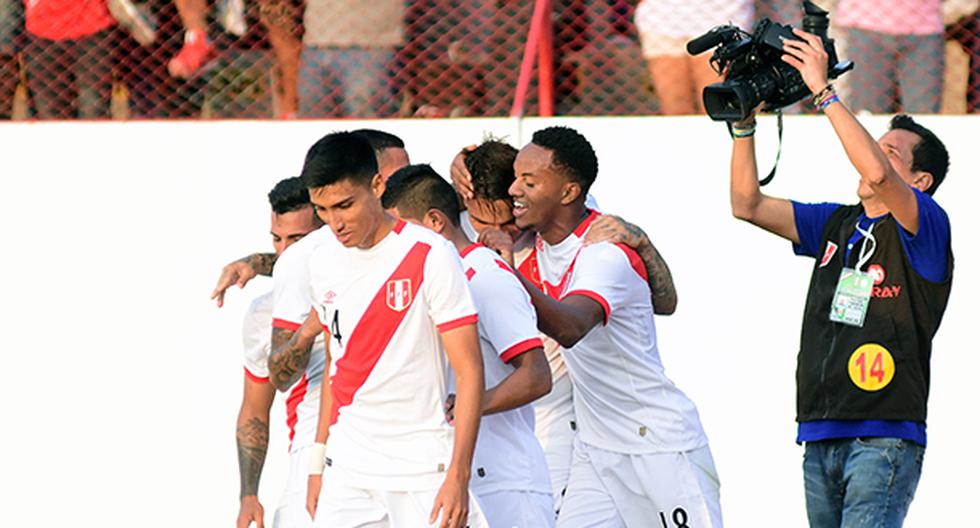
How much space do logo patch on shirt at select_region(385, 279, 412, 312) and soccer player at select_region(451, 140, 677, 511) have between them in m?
0.76

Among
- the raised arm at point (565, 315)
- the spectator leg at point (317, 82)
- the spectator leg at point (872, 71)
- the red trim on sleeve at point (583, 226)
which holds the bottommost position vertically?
the raised arm at point (565, 315)

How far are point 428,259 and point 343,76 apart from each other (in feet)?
14.5


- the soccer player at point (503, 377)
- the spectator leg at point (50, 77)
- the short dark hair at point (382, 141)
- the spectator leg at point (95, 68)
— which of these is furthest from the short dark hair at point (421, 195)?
the spectator leg at point (50, 77)

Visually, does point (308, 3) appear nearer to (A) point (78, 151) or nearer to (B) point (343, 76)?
(B) point (343, 76)

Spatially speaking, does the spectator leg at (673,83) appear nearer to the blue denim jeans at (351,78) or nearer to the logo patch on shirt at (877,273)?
the blue denim jeans at (351,78)

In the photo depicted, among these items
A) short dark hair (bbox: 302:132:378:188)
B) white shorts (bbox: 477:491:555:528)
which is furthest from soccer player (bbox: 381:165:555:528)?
short dark hair (bbox: 302:132:378:188)

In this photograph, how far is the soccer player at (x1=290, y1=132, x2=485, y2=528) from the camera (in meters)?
5.18

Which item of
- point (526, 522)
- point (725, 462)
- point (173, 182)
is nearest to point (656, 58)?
point (725, 462)

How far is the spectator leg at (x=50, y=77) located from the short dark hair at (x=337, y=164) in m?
4.86

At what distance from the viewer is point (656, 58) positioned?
923 cm

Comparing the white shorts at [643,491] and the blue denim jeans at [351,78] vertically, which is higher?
the blue denim jeans at [351,78]

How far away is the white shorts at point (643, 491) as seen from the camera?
622cm

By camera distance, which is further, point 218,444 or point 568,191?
point 218,444

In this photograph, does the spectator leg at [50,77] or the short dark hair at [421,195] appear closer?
the short dark hair at [421,195]
